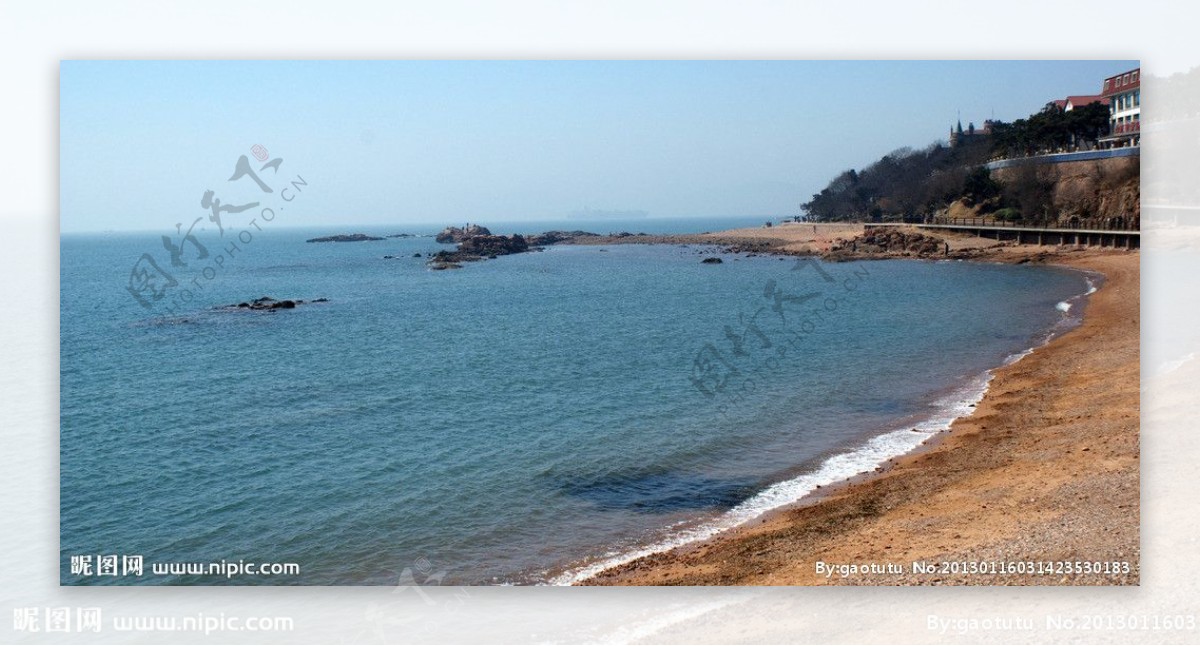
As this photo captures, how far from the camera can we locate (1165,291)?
9859mm

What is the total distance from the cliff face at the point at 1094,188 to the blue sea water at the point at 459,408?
11.7 ft

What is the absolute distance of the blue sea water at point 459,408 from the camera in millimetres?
9617

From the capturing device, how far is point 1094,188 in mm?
14305

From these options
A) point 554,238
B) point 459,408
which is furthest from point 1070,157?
point 554,238

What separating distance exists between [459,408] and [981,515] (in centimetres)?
828

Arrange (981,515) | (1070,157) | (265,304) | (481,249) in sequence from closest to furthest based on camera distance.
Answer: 1. (981,515)
2. (1070,157)
3. (265,304)
4. (481,249)

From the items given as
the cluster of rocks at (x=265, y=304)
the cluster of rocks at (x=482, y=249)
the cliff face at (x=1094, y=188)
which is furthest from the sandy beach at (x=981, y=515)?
the cluster of rocks at (x=265, y=304)

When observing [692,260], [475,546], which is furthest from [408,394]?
[692,260]

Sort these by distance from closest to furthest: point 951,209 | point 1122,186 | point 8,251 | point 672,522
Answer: point 8,251, point 672,522, point 1122,186, point 951,209

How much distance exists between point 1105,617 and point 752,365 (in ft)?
33.0

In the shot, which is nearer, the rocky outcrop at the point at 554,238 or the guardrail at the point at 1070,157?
the guardrail at the point at 1070,157

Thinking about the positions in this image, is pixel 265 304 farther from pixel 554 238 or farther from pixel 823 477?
pixel 823 477

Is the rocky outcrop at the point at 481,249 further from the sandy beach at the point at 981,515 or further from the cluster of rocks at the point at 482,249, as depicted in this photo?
the sandy beach at the point at 981,515

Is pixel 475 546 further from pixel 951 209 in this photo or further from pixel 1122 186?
pixel 951 209
